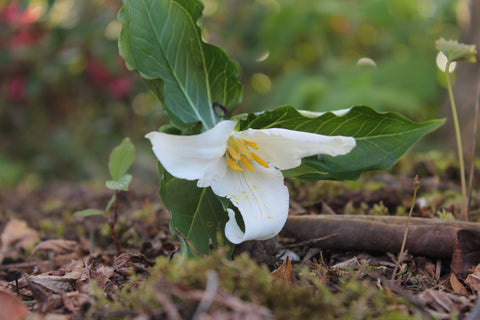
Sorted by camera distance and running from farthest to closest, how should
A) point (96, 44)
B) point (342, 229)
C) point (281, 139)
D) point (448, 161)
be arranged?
point (96, 44) < point (448, 161) < point (342, 229) < point (281, 139)

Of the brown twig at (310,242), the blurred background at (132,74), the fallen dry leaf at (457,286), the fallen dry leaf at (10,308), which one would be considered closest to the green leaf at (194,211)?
the brown twig at (310,242)

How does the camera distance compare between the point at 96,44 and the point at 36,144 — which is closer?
the point at 96,44

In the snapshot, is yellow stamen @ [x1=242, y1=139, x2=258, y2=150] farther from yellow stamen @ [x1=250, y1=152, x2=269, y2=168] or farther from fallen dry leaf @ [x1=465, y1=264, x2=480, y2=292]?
fallen dry leaf @ [x1=465, y1=264, x2=480, y2=292]

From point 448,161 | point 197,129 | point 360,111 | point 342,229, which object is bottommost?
point 448,161

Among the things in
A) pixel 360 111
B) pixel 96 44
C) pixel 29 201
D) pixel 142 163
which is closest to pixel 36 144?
pixel 142 163

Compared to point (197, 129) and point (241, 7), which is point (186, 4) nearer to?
point (197, 129)

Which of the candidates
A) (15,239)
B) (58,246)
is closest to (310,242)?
(58,246)

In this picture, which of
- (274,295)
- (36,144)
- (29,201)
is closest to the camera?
(274,295)
